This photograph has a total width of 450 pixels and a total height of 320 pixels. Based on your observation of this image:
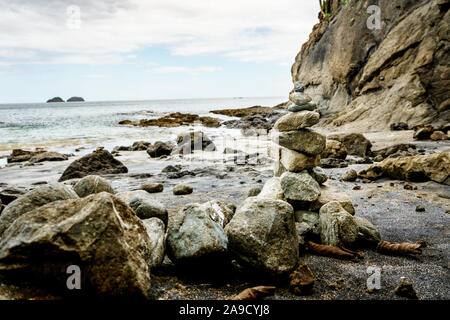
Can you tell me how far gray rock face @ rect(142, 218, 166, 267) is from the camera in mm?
3018

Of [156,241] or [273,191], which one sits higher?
[273,191]

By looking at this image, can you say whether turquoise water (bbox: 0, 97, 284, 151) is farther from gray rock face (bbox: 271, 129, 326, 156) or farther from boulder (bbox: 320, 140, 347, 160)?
gray rock face (bbox: 271, 129, 326, 156)

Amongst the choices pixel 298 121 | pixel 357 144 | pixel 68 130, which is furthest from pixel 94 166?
pixel 68 130

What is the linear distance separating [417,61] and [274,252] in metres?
15.8

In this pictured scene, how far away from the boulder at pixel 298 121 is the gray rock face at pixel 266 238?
7.49 ft

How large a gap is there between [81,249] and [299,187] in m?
3.29

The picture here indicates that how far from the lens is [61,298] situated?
7.27 ft

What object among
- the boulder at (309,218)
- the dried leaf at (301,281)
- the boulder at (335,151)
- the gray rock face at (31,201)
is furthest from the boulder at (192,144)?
the dried leaf at (301,281)

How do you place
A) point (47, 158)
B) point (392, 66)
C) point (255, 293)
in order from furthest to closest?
point (392, 66) < point (47, 158) < point (255, 293)

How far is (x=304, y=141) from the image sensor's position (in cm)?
505

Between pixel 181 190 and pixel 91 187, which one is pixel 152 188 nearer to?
pixel 181 190

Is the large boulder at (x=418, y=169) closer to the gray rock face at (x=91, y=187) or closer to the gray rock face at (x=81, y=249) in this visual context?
the gray rock face at (x=91, y=187)
